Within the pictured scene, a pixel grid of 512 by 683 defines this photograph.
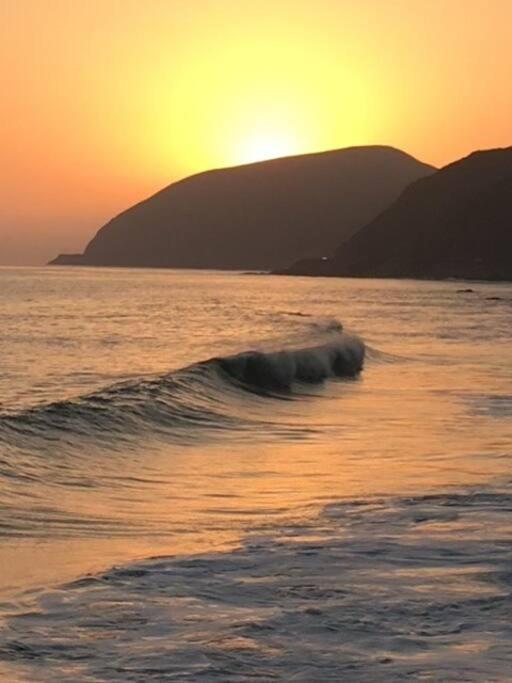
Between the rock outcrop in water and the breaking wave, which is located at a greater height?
the rock outcrop in water

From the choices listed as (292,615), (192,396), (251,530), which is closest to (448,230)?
(192,396)

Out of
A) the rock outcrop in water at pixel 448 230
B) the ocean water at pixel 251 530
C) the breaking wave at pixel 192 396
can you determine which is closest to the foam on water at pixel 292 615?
the ocean water at pixel 251 530

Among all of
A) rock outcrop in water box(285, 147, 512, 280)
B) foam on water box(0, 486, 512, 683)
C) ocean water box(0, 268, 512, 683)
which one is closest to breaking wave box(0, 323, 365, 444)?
ocean water box(0, 268, 512, 683)

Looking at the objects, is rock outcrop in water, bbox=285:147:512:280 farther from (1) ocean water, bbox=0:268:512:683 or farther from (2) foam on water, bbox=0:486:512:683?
(2) foam on water, bbox=0:486:512:683

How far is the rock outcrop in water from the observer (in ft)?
563

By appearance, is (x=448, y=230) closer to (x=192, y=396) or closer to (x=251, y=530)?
(x=192, y=396)

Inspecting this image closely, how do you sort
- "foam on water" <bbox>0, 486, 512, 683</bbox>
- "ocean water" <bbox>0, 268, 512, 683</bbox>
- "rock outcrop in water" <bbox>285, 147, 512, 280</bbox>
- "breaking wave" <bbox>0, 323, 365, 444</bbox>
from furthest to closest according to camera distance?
→ "rock outcrop in water" <bbox>285, 147, 512, 280</bbox>
"breaking wave" <bbox>0, 323, 365, 444</bbox>
"ocean water" <bbox>0, 268, 512, 683</bbox>
"foam on water" <bbox>0, 486, 512, 683</bbox>

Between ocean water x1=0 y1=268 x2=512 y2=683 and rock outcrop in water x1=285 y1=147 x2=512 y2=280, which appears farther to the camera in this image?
rock outcrop in water x1=285 y1=147 x2=512 y2=280

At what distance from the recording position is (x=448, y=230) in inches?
7008

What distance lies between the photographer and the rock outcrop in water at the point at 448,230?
172m

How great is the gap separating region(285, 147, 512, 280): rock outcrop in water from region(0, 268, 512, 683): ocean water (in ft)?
497

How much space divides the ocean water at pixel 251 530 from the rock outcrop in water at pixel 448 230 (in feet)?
497

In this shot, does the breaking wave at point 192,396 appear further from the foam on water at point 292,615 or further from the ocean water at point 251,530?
the foam on water at point 292,615

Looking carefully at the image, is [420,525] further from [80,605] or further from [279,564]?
[80,605]
